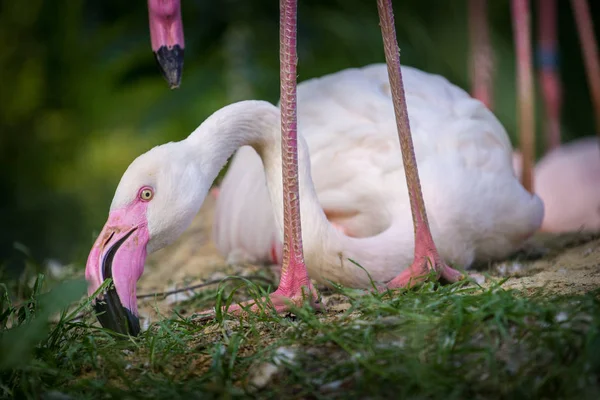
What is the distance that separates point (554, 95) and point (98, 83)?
164 inches

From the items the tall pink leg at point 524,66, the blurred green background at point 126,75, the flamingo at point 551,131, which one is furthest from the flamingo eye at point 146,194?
the tall pink leg at point 524,66

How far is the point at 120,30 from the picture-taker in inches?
223

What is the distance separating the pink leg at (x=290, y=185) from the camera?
7.75ft

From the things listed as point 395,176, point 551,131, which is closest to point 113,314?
point 395,176

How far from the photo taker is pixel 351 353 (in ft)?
6.07

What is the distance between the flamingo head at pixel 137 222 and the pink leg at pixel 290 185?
29cm

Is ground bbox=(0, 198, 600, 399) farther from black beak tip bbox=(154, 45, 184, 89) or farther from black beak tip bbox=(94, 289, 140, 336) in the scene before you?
black beak tip bbox=(154, 45, 184, 89)

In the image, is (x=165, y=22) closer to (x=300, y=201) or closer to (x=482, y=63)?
(x=300, y=201)

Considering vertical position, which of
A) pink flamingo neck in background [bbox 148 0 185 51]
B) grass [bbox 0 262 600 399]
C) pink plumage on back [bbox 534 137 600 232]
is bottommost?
grass [bbox 0 262 600 399]

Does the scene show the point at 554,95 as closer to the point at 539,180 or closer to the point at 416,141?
the point at 539,180

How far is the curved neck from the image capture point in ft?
8.22

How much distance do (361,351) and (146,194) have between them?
864 mm

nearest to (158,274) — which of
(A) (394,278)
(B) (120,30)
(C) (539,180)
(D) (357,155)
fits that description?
(D) (357,155)

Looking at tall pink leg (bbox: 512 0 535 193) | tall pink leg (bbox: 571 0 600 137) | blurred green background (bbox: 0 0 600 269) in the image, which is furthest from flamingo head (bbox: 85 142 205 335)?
tall pink leg (bbox: 571 0 600 137)
